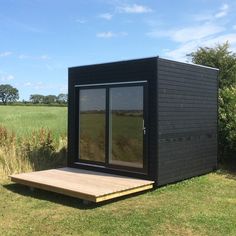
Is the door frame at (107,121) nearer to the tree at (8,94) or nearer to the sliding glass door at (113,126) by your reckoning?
the sliding glass door at (113,126)

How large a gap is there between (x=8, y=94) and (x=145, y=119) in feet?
235

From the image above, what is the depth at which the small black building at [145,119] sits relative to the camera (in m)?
8.27

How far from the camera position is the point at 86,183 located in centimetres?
784

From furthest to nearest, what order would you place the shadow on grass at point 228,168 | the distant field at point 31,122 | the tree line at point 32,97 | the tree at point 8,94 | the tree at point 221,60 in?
1. the tree at point 8,94
2. the tree line at point 32,97
3. the distant field at point 31,122
4. the tree at point 221,60
5. the shadow on grass at point 228,168

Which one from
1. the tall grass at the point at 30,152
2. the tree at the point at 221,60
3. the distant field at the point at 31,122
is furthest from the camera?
the distant field at the point at 31,122

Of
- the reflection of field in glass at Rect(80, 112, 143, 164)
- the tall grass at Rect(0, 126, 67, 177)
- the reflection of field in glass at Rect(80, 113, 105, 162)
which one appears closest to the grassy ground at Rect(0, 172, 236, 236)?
the reflection of field in glass at Rect(80, 112, 143, 164)

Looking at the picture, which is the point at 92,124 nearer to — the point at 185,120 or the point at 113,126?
the point at 113,126

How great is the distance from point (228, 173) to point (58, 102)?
2134 inches

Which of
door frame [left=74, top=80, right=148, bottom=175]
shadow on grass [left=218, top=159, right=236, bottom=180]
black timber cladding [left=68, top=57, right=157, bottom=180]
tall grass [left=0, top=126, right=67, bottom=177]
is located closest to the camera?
black timber cladding [left=68, top=57, right=157, bottom=180]

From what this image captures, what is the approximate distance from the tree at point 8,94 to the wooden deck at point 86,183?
67161 mm

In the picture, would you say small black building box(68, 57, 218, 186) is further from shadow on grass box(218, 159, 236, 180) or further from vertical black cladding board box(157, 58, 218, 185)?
shadow on grass box(218, 159, 236, 180)

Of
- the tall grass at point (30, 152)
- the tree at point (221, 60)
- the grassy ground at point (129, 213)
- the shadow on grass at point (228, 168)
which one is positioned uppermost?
the tree at point (221, 60)

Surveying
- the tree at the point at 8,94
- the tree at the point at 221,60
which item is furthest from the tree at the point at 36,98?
the tree at the point at 221,60

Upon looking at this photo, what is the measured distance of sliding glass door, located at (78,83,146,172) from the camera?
8.49 metres
